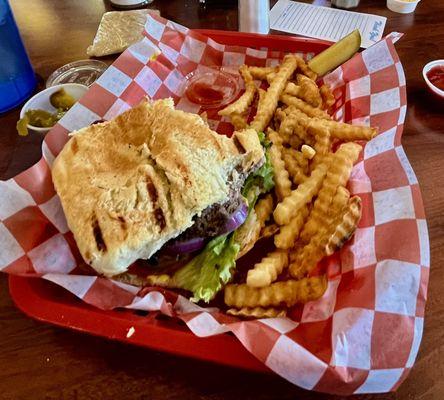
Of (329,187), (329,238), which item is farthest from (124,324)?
(329,187)

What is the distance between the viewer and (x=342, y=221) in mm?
1418

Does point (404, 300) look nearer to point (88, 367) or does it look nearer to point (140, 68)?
point (88, 367)

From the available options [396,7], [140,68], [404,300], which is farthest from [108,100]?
[396,7]

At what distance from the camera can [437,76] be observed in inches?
86.3

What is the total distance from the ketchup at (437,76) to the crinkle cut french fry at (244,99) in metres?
0.86

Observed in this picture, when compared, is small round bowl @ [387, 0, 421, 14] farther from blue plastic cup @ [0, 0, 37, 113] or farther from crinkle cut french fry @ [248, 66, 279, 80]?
blue plastic cup @ [0, 0, 37, 113]

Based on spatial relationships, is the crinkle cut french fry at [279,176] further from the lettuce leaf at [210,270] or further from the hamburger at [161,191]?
the lettuce leaf at [210,270]

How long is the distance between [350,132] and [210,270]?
0.72 m

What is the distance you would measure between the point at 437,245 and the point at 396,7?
1.82 metres

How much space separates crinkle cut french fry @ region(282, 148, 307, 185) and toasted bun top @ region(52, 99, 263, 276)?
185mm

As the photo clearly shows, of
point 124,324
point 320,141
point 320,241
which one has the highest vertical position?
point 320,141

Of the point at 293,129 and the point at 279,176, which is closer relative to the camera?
the point at 279,176

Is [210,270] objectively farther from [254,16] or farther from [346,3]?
[346,3]

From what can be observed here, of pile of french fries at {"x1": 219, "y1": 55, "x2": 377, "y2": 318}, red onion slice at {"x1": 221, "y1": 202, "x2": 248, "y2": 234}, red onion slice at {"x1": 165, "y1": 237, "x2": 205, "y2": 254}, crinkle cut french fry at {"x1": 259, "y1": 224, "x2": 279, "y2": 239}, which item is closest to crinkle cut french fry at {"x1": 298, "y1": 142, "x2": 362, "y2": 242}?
pile of french fries at {"x1": 219, "y1": 55, "x2": 377, "y2": 318}
